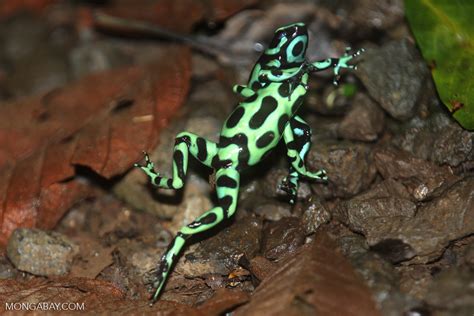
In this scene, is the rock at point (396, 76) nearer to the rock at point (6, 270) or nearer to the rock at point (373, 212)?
the rock at point (373, 212)

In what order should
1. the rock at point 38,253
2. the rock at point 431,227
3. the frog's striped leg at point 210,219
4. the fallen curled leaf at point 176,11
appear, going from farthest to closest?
1. the fallen curled leaf at point 176,11
2. the rock at point 38,253
3. the frog's striped leg at point 210,219
4. the rock at point 431,227

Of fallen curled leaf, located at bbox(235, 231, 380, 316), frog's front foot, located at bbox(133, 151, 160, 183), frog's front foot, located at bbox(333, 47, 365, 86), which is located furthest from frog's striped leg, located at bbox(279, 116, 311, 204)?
frog's front foot, located at bbox(133, 151, 160, 183)

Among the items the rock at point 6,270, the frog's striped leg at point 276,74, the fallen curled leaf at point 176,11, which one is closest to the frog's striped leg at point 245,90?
the frog's striped leg at point 276,74

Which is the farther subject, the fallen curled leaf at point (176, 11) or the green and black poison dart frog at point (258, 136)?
the fallen curled leaf at point (176, 11)

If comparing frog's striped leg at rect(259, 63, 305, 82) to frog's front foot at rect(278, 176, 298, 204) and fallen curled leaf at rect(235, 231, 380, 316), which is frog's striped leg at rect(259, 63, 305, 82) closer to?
frog's front foot at rect(278, 176, 298, 204)

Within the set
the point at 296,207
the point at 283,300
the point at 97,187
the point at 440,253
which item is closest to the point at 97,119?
the point at 97,187

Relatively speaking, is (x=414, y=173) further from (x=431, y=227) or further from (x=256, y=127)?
(x=256, y=127)
